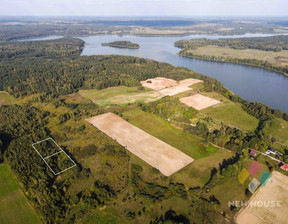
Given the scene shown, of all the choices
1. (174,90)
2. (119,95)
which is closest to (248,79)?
(174,90)

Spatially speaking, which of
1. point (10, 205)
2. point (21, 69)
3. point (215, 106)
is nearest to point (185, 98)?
point (215, 106)

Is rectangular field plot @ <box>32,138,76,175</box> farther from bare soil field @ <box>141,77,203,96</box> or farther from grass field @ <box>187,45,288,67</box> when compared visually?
grass field @ <box>187,45,288,67</box>

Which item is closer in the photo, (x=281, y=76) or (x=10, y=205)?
(x=10, y=205)

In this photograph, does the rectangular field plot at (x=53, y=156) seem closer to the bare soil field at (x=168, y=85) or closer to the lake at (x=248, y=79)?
the bare soil field at (x=168, y=85)

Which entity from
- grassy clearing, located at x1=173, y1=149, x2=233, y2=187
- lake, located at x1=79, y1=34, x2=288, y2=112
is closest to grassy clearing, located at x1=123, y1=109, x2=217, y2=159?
grassy clearing, located at x1=173, y1=149, x2=233, y2=187

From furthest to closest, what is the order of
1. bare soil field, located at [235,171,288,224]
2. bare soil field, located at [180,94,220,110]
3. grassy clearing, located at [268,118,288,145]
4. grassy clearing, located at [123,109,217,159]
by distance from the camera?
bare soil field, located at [180,94,220,110] → grassy clearing, located at [268,118,288,145] → grassy clearing, located at [123,109,217,159] → bare soil field, located at [235,171,288,224]

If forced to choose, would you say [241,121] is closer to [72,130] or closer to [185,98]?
[185,98]
